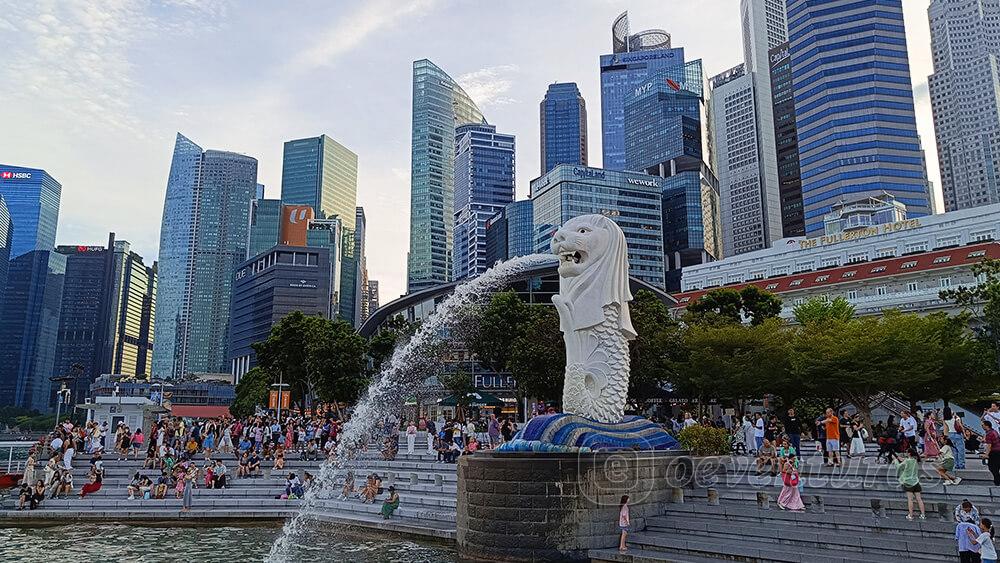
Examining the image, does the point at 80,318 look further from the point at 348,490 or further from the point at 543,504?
the point at 543,504

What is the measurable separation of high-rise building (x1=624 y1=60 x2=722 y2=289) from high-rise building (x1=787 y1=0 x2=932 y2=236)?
3529 centimetres

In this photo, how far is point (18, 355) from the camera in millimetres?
179125

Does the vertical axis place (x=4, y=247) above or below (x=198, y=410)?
above

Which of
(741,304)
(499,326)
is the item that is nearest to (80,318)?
(499,326)

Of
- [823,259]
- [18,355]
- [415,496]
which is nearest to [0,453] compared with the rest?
Result: [415,496]

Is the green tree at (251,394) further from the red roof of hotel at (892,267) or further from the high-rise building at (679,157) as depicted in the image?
the high-rise building at (679,157)

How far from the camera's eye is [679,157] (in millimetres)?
170625

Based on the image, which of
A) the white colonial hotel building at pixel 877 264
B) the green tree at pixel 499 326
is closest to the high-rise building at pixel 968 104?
the white colonial hotel building at pixel 877 264

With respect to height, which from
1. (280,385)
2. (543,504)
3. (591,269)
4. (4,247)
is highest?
(4,247)

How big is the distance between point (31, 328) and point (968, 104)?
243m

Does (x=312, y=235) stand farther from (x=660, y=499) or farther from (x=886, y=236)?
(x=660, y=499)

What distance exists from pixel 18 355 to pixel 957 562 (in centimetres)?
20954

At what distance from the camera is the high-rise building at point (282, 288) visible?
154250mm

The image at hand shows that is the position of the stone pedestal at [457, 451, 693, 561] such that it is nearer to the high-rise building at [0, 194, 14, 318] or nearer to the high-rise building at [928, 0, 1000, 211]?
the high-rise building at [928, 0, 1000, 211]
